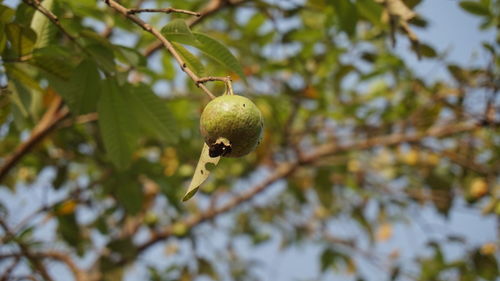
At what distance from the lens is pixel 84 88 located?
42.8 inches

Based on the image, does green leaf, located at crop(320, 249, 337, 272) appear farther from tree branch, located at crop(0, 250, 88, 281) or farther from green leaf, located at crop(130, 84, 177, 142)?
green leaf, located at crop(130, 84, 177, 142)

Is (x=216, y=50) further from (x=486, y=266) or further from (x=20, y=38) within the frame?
(x=486, y=266)

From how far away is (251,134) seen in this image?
74 cm

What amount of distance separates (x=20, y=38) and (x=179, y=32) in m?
0.39

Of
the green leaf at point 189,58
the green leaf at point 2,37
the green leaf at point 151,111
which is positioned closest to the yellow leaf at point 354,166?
the green leaf at point 151,111

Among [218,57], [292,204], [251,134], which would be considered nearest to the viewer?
[251,134]

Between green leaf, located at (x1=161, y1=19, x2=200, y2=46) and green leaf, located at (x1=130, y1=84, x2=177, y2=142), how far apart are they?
0.89 ft

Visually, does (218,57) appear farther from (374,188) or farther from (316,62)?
(374,188)

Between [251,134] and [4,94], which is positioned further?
[4,94]

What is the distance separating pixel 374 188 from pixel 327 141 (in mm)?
467

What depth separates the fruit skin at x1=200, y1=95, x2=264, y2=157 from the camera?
71cm

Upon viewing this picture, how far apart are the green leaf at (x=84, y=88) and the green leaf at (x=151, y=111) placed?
0.09 meters

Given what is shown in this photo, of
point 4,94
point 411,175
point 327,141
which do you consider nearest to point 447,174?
point 411,175

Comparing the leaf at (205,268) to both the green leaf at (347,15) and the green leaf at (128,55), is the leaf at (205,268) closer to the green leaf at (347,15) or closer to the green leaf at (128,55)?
the green leaf at (347,15)
